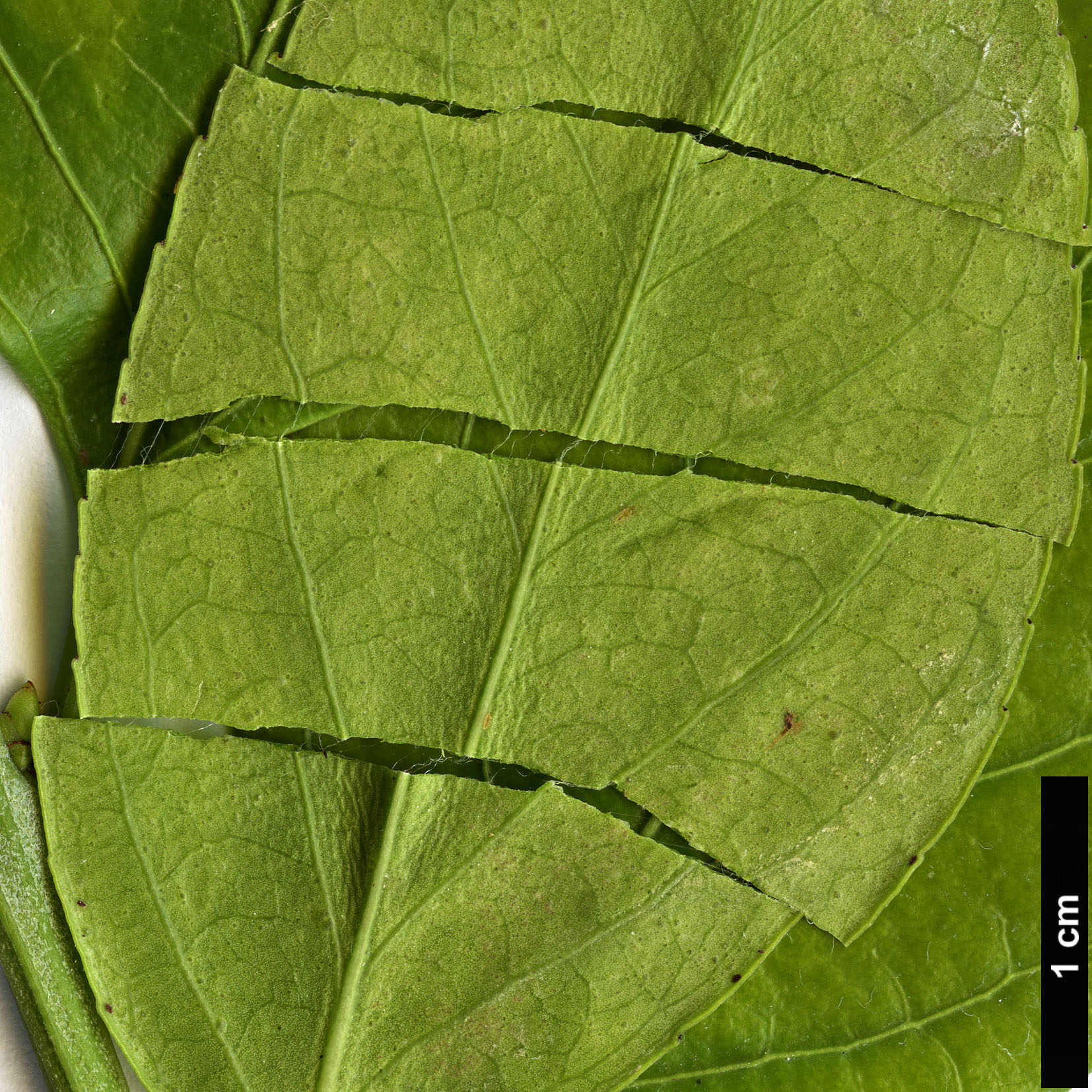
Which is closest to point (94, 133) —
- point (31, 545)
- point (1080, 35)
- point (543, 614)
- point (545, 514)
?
point (31, 545)

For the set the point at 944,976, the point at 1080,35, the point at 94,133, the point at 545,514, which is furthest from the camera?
the point at 944,976

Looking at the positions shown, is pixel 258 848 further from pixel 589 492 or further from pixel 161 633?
pixel 589 492

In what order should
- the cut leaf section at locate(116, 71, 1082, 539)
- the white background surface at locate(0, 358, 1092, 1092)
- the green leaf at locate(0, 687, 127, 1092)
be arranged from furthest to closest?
1. the white background surface at locate(0, 358, 1092, 1092)
2. the green leaf at locate(0, 687, 127, 1092)
3. the cut leaf section at locate(116, 71, 1082, 539)

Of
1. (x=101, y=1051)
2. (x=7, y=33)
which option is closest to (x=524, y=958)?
(x=101, y=1051)

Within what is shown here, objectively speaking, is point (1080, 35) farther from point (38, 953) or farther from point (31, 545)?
point (38, 953)

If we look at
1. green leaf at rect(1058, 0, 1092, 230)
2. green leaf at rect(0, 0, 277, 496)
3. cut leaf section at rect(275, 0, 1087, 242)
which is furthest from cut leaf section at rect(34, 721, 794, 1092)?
green leaf at rect(1058, 0, 1092, 230)

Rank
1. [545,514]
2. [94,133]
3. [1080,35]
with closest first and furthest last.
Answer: [545,514]
[94,133]
[1080,35]

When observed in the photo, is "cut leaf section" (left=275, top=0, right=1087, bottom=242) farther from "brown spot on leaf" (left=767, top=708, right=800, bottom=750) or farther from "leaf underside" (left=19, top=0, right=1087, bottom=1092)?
"brown spot on leaf" (left=767, top=708, right=800, bottom=750)
